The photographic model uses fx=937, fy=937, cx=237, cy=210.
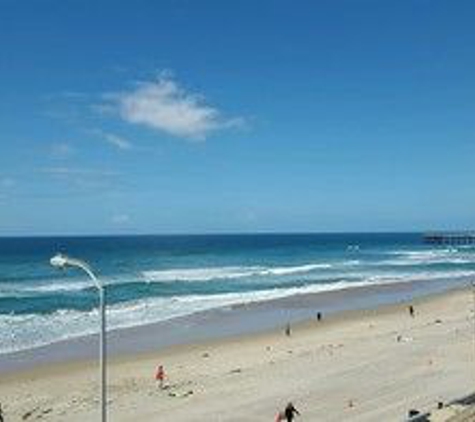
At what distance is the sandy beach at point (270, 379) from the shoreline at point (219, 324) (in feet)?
4.71

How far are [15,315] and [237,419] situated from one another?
31.6 meters

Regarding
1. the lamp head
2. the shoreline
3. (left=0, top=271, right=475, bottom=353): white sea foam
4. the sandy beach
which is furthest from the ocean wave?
the lamp head

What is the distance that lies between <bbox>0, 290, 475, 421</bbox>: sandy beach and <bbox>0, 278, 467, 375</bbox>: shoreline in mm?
1435

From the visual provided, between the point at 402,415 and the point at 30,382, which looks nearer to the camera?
the point at 402,415

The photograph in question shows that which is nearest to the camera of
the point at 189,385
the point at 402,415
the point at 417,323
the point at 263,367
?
the point at 402,415

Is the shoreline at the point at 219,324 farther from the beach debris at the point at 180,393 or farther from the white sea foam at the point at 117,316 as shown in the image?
the beach debris at the point at 180,393

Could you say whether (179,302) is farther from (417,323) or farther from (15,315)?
(417,323)

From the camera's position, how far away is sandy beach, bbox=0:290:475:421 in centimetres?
2683

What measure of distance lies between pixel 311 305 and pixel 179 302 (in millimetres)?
8713

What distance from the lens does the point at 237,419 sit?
83.5 feet

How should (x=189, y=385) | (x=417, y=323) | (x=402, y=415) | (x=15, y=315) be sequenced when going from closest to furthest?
(x=402, y=415)
(x=189, y=385)
(x=417, y=323)
(x=15, y=315)

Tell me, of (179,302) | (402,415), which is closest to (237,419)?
(402,415)

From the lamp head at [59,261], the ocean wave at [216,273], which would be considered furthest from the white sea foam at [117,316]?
Result: the lamp head at [59,261]

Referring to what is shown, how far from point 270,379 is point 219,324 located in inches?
709
